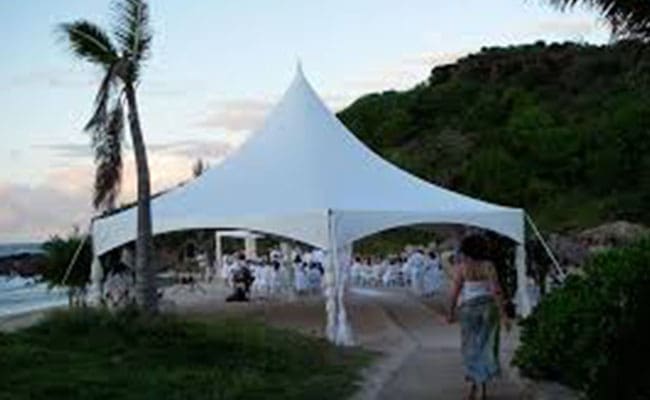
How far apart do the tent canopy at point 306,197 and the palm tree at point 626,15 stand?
1059cm

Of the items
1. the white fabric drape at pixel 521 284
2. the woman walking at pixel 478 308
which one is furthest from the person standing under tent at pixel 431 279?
the woman walking at pixel 478 308

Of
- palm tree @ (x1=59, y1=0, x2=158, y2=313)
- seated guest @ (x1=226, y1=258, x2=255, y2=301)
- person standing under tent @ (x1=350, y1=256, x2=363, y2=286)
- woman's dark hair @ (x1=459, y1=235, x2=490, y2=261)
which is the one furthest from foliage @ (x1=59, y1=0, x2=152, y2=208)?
person standing under tent @ (x1=350, y1=256, x2=363, y2=286)

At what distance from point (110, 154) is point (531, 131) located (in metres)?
57.4

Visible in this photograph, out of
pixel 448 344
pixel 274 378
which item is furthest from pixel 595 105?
pixel 274 378

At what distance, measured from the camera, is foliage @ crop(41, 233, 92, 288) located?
31016mm

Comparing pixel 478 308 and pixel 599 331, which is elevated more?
pixel 478 308

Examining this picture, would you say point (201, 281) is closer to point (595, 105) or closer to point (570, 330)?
point (595, 105)

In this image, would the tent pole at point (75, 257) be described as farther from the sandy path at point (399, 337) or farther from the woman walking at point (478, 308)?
the woman walking at point (478, 308)

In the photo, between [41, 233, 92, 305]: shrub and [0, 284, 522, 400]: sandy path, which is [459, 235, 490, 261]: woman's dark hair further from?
[41, 233, 92, 305]: shrub

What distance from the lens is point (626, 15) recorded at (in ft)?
37.7

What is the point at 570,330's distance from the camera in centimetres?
1057

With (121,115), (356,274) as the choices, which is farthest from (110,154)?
(356,274)

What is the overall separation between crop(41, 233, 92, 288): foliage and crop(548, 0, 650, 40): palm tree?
20.9 m

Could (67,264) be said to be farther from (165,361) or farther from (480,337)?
(480,337)
